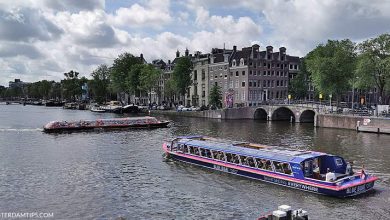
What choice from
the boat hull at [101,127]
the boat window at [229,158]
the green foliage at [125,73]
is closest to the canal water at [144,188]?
the boat window at [229,158]

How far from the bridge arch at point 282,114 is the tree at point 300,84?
17723mm

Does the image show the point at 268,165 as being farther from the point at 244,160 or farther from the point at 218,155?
the point at 218,155

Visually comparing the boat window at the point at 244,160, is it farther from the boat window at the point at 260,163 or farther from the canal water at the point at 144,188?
the canal water at the point at 144,188

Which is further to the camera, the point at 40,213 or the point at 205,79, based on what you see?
the point at 205,79

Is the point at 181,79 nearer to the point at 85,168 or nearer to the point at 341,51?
the point at 341,51

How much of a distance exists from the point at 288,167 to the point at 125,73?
148 metres

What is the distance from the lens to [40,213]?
2822 cm

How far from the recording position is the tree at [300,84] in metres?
133

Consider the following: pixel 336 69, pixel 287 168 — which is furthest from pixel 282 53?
pixel 287 168

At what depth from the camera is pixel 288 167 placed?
115 ft

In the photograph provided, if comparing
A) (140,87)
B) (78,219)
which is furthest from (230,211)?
(140,87)

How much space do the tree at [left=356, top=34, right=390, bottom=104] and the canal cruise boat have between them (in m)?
52.6

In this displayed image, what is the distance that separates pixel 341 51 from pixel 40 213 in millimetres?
80899

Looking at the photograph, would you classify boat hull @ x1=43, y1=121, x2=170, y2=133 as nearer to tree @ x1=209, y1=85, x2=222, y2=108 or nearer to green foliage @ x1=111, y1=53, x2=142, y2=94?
tree @ x1=209, y1=85, x2=222, y2=108
